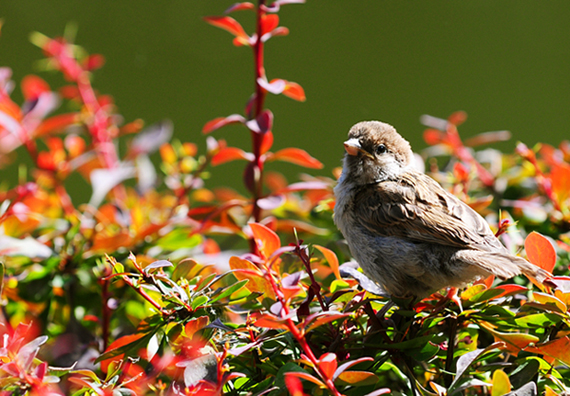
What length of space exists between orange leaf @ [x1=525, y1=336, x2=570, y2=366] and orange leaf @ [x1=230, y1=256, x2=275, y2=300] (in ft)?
1.57

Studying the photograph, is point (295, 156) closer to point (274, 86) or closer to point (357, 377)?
point (274, 86)

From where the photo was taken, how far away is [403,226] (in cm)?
158

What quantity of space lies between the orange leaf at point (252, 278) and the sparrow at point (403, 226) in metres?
0.38

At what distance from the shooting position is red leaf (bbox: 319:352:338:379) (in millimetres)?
834

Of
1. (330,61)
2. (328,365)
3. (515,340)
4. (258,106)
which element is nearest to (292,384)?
(328,365)

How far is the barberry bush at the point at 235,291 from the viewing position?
96 cm

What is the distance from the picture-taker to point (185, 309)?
105 cm

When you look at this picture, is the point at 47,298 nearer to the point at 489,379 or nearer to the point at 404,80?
the point at 489,379

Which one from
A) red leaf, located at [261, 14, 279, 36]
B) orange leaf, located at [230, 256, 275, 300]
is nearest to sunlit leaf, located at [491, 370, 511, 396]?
orange leaf, located at [230, 256, 275, 300]

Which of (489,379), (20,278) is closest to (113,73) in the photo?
(20,278)

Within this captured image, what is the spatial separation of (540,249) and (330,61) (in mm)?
3584

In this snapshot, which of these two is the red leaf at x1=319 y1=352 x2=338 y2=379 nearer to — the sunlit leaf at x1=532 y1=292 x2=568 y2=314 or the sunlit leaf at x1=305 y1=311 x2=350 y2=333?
the sunlit leaf at x1=305 y1=311 x2=350 y2=333

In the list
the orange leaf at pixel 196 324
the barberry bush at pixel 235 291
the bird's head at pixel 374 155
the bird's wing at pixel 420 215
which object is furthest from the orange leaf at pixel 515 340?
the bird's head at pixel 374 155

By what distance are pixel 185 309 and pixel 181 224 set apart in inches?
25.2
